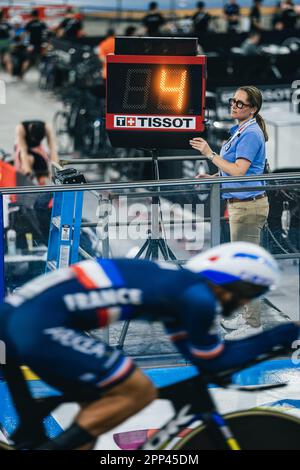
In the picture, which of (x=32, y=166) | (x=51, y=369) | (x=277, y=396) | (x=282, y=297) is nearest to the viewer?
(x=51, y=369)

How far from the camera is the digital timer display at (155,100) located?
7766 mm

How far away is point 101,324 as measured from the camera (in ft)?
14.2

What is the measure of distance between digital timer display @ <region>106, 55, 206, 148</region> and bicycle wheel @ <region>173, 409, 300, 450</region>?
3.36 meters

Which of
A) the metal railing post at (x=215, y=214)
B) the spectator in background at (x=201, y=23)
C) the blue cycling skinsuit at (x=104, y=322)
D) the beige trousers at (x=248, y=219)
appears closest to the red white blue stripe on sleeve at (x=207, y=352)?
the blue cycling skinsuit at (x=104, y=322)

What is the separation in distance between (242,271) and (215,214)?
114 inches

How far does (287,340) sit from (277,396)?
9.45ft

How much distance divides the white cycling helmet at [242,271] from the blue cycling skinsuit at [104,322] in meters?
0.09

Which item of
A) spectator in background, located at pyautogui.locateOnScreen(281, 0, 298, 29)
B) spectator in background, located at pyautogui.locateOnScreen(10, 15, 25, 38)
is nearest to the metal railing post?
spectator in background, located at pyautogui.locateOnScreen(10, 15, 25, 38)

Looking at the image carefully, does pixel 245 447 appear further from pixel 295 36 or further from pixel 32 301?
pixel 295 36

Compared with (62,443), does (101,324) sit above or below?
above

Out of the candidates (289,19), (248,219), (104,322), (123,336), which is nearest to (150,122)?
(248,219)

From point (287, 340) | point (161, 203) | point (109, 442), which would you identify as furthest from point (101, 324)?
point (161, 203)

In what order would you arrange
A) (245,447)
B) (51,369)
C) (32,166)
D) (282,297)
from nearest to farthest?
(51,369)
(245,447)
(282,297)
(32,166)

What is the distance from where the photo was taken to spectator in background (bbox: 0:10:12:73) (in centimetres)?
2700
